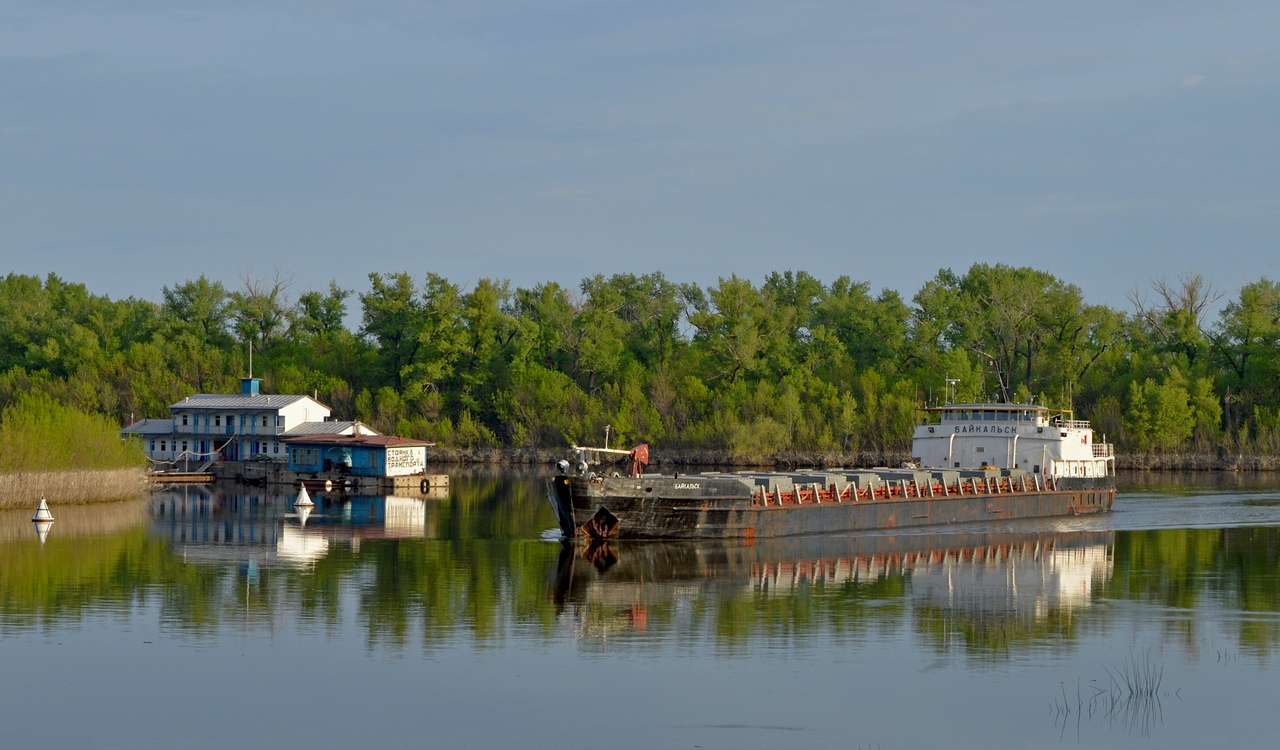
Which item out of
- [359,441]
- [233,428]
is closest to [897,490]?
[359,441]

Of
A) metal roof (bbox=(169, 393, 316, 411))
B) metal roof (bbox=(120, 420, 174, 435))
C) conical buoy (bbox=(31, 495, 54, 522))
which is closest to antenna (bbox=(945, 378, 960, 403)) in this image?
conical buoy (bbox=(31, 495, 54, 522))

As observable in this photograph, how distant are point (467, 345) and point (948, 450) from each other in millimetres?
67888

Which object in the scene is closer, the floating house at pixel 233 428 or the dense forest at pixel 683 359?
the floating house at pixel 233 428

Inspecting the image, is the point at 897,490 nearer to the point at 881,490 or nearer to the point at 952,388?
the point at 881,490

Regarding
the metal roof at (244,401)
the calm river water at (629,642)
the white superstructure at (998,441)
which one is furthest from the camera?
the metal roof at (244,401)

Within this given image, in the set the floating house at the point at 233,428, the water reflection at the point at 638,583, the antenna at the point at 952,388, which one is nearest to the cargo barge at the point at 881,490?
Result: the water reflection at the point at 638,583

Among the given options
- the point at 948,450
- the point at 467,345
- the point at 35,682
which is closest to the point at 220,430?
the point at 467,345

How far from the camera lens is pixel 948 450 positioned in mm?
65938

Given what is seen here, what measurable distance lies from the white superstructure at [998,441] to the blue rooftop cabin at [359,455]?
101 feet

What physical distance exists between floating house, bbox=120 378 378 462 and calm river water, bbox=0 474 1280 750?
4239 centimetres

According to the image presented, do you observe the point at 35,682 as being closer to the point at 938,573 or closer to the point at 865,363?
the point at 938,573

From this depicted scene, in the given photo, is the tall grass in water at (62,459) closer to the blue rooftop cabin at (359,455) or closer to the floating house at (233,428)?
the blue rooftop cabin at (359,455)

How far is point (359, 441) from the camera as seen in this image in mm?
84750

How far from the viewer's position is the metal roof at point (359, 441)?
83688mm
